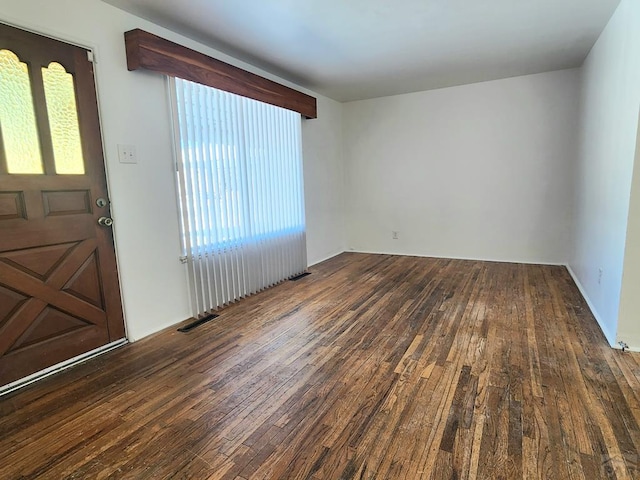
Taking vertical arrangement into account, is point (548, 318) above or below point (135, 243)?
below

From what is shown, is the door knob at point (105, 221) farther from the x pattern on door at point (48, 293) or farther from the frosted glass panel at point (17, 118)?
the frosted glass panel at point (17, 118)

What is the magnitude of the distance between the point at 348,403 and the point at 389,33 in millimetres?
2953

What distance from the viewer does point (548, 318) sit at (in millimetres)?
2945

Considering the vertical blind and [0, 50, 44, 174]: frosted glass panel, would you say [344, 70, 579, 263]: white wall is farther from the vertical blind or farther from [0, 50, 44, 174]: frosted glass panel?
[0, 50, 44, 174]: frosted glass panel

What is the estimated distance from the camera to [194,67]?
293cm

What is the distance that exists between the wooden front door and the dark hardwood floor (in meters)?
0.27

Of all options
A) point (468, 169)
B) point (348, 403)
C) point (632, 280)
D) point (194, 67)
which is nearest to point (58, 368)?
point (348, 403)

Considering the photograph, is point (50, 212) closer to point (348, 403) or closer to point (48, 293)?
point (48, 293)

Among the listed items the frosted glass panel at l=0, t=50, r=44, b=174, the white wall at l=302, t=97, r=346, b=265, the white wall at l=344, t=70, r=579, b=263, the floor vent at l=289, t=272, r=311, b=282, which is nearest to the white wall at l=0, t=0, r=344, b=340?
the frosted glass panel at l=0, t=50, r=44, b=174

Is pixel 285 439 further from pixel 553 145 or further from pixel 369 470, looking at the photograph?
pixel 553 145

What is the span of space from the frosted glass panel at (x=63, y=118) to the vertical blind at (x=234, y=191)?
753 mm

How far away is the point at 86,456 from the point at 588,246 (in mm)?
4186

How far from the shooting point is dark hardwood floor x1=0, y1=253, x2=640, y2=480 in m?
1.50

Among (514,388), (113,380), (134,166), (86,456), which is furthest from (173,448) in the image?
(134,166)
